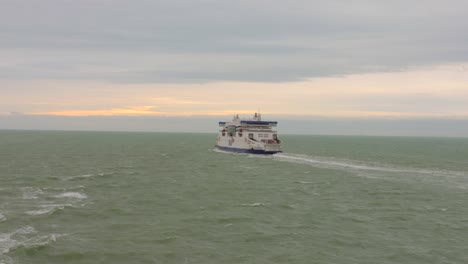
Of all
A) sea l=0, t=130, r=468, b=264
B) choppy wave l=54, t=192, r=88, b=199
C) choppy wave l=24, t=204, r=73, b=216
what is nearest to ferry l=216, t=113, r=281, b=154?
sea l=0, t=130, r=468, b=264

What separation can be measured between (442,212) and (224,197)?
17170 mm

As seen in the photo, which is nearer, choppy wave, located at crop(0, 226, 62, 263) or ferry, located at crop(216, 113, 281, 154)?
choppy wave, located at crop(0, 226, 62, 263)

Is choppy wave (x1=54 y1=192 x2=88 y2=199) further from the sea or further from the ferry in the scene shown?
the ferry

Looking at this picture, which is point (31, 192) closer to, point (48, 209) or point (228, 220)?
point (48, 209)

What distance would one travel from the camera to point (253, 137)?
293 ft

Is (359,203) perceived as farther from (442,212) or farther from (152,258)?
(152,258)

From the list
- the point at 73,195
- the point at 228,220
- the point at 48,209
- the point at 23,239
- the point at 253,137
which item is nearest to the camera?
the point at 23,239

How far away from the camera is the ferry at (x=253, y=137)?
86500mm

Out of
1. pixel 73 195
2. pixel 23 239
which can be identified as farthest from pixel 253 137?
pixel 23 239

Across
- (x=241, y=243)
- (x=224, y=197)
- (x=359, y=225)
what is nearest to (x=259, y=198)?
(x=224, y=197)

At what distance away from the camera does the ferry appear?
A: 86500 millimetres

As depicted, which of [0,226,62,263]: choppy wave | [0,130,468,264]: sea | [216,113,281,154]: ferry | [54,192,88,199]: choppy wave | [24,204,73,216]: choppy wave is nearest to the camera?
[0,226,62,263]: choppy wave

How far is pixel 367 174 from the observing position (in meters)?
58.0

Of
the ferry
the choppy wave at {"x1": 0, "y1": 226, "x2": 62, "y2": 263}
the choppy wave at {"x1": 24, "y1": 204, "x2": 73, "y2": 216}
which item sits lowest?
the choppy wave at {"x1": 0, "y1": 226, "x2": 62, "y2": 263}
